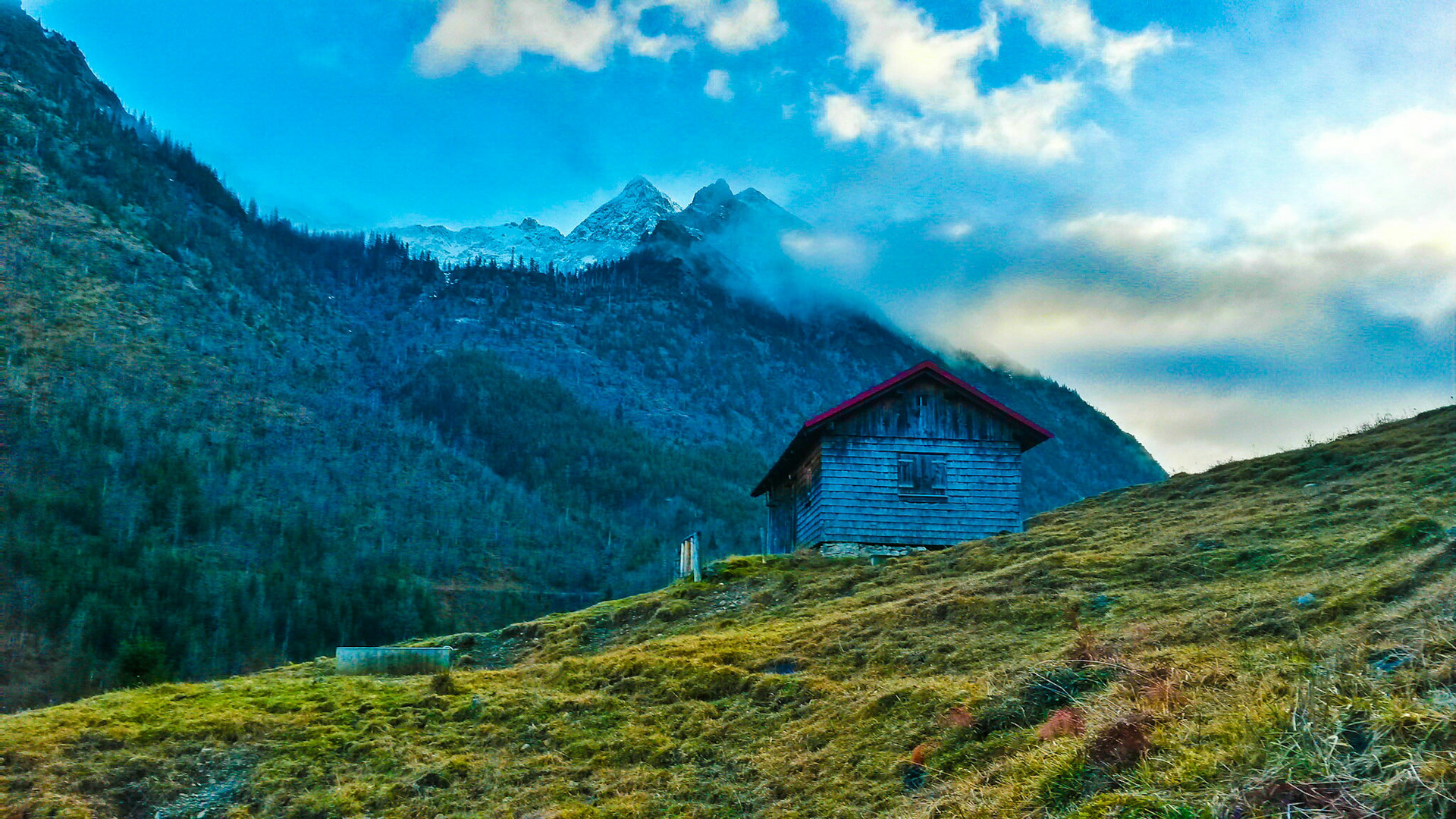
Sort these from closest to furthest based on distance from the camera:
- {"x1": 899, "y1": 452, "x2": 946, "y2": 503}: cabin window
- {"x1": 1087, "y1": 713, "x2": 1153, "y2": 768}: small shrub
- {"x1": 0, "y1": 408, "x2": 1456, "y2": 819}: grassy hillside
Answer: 1. {"x1": 0, "y1": 408, "x2": 1456, "y2": 819}: grassy hillside
2. {"x1": 1087, "y1": 713, "x2": 1153, "y2": 768}: small shrub
3. {"x1": 899, "y1": 452, "x2": 946, "y2": 503}: cabin window

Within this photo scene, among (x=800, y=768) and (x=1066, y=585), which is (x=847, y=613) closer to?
(x=1066, y=585)

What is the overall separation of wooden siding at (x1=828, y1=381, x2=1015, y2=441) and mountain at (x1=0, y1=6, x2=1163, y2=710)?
31.8 m

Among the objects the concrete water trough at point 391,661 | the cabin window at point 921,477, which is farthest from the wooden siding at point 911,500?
the concrete water trough at point 391,661

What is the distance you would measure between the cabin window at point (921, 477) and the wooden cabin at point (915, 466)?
2 cm

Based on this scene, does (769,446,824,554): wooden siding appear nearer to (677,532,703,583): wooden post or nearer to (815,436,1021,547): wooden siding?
(815,436,1021,547): wooden siding

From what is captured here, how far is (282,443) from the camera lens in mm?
101125

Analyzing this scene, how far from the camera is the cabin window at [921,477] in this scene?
112 ft

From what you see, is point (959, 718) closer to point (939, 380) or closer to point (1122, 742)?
point (1122, 742)

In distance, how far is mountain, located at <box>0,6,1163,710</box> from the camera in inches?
3004

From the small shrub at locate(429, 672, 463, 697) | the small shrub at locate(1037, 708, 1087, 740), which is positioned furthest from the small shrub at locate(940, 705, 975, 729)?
the small shrub at locate(429, 672, 463, 697)

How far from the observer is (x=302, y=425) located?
106000 mm

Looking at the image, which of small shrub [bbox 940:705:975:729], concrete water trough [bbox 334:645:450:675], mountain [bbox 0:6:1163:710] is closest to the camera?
small shrub [bbox 940:705:975:729]

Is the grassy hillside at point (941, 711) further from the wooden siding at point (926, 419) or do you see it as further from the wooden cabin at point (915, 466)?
the wooden siding at point (926, 419)

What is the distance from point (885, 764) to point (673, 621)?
14.7 metres
